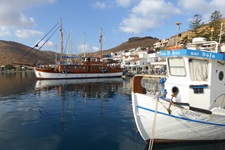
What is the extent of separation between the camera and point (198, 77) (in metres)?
9.45

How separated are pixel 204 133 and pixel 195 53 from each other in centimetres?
394

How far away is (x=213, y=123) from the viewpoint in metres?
8.74

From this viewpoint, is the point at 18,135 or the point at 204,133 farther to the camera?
the point at 18,135

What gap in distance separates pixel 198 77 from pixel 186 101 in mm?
1383

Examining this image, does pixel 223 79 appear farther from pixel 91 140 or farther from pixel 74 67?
pixel 74 67

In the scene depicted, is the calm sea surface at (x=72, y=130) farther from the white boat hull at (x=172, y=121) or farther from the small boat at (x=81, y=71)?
the small boat at (x=81, y=71)

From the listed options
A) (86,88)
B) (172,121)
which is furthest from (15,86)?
(172,121)

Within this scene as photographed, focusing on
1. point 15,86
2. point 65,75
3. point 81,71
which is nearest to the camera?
point 15,86

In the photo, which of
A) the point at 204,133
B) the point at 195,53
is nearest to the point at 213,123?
the point at 204,133

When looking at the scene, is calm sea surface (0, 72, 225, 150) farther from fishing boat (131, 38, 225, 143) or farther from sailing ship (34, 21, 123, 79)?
sailing ship (34, 21, 123, 79)

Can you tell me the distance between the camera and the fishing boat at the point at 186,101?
8.27m

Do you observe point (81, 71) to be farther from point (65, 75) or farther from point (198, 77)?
point (198, 77)

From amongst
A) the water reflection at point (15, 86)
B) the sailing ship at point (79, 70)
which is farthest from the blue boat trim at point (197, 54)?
the sailing ship at point (79, 70)

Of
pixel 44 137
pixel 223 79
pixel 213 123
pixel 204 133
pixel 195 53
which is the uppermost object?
pixel 195 53
